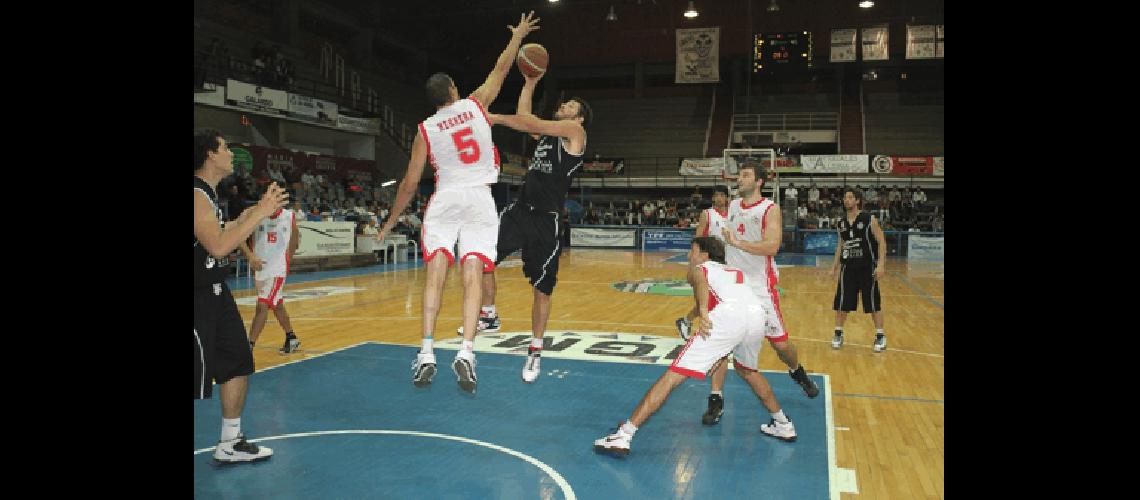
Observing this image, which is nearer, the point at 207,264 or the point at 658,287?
the point at 207,264

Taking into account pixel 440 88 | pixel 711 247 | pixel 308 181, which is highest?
pixel 308 181

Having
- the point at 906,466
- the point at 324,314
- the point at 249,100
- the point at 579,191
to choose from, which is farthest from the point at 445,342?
the point at 579,191

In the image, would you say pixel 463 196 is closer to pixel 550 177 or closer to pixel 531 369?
pixel 550 177

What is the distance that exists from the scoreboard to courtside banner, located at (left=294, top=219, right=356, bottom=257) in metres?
15.2

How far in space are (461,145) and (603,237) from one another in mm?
23912

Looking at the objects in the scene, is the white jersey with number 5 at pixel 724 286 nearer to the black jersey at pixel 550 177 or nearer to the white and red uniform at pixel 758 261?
the white and red uniform at pixel 758 261

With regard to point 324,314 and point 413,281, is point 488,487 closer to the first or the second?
point 324,314

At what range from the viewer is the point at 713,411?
5.31m

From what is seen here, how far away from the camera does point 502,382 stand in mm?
6508

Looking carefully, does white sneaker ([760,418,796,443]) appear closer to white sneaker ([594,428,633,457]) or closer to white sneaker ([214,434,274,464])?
white sneaker ([594,428,633,457])

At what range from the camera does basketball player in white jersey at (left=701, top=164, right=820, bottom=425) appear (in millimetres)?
5445

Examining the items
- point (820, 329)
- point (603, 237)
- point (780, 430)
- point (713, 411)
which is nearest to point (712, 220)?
point (713, 411)

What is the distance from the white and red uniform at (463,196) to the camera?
444 cm

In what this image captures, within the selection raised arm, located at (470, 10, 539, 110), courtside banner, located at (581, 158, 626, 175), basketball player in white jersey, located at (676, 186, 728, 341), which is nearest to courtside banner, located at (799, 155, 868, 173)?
courtside banner, located at (581, 158, 626, 175)
